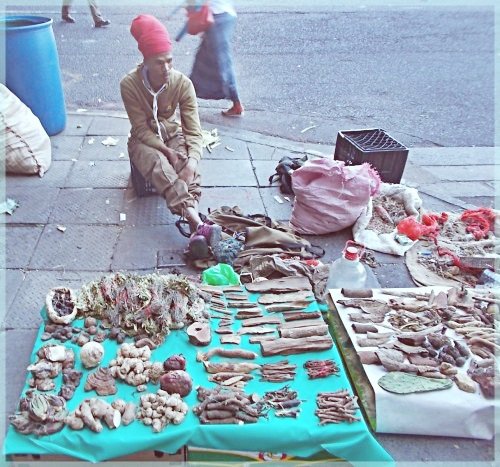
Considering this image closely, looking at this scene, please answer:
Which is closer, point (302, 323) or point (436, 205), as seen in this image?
point (302, 323)

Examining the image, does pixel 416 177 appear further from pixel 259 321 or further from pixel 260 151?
pixel 259 321

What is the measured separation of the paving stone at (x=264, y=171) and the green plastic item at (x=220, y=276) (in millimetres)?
1533

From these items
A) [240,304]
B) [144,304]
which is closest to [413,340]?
[240,304]

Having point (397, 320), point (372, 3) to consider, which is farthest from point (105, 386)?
point (372, 3)

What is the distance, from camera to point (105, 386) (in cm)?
228

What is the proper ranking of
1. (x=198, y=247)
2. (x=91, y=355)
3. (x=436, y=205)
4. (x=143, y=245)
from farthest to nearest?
(x=436, y=205) → (x=143, y=245) → (x=198, y=247) → (x=91, y=355)

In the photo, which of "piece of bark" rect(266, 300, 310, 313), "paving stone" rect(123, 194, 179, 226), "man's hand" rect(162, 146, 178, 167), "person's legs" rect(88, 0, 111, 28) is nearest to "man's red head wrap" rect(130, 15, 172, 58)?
"man's hand" rect(162, 146, 178, 167)

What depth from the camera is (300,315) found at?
2.76 m

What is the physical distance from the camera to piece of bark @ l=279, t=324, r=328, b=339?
2.60 meters

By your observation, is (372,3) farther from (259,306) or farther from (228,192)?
(259,306)

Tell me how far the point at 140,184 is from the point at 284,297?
1895mm

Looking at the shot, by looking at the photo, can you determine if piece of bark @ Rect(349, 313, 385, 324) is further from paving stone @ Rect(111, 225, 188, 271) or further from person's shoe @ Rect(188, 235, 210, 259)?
paving stone @ Rect(111, 225, 188, 271)

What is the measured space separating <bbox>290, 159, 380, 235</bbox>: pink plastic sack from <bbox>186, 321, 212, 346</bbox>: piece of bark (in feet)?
4.98

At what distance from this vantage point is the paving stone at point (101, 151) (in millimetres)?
4855
